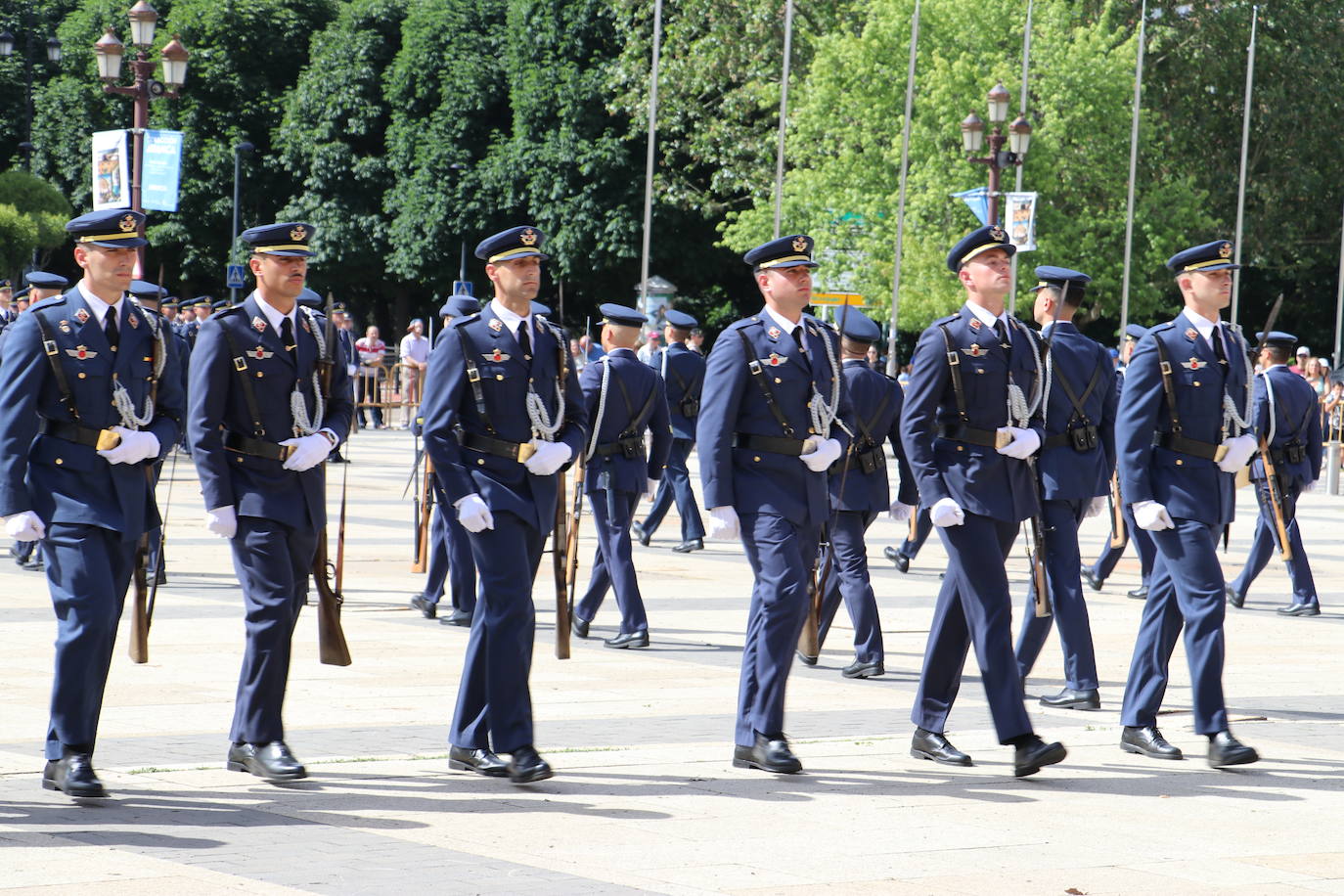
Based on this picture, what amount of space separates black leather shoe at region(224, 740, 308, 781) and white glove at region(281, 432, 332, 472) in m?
0.99

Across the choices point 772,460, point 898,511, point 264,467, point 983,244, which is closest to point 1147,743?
point 772,460

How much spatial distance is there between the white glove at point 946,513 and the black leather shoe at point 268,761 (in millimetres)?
2505

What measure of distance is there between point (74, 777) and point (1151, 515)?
4164 millimetres

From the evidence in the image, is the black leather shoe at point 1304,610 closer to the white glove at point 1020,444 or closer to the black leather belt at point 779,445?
the white glove at point 1020,444

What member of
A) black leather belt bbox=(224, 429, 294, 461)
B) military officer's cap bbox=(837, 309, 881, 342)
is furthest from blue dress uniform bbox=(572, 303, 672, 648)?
black leather belt bbox=(224, 429, 294, 461)

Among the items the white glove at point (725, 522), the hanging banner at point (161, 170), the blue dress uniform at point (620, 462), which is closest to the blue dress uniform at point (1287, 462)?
the blue dress uniform at point (620, 462)

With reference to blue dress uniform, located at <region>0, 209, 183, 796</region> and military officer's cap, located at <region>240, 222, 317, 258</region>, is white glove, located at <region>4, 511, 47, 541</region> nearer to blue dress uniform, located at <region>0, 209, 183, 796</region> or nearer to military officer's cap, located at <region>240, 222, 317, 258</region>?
blue dress uniform, located at <region>0, 209, 183, 796</region>

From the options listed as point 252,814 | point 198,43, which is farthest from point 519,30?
point 252,814

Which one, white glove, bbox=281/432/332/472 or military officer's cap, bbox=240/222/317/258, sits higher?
military officer's cap, bbox=240/222/317/258

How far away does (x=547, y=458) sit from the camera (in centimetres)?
734

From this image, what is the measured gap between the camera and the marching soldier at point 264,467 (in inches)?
284

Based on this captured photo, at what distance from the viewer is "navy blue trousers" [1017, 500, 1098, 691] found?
9477 millimetres

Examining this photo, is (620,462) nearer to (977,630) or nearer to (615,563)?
(615,563)

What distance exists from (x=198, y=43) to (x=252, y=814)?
5535 cm
